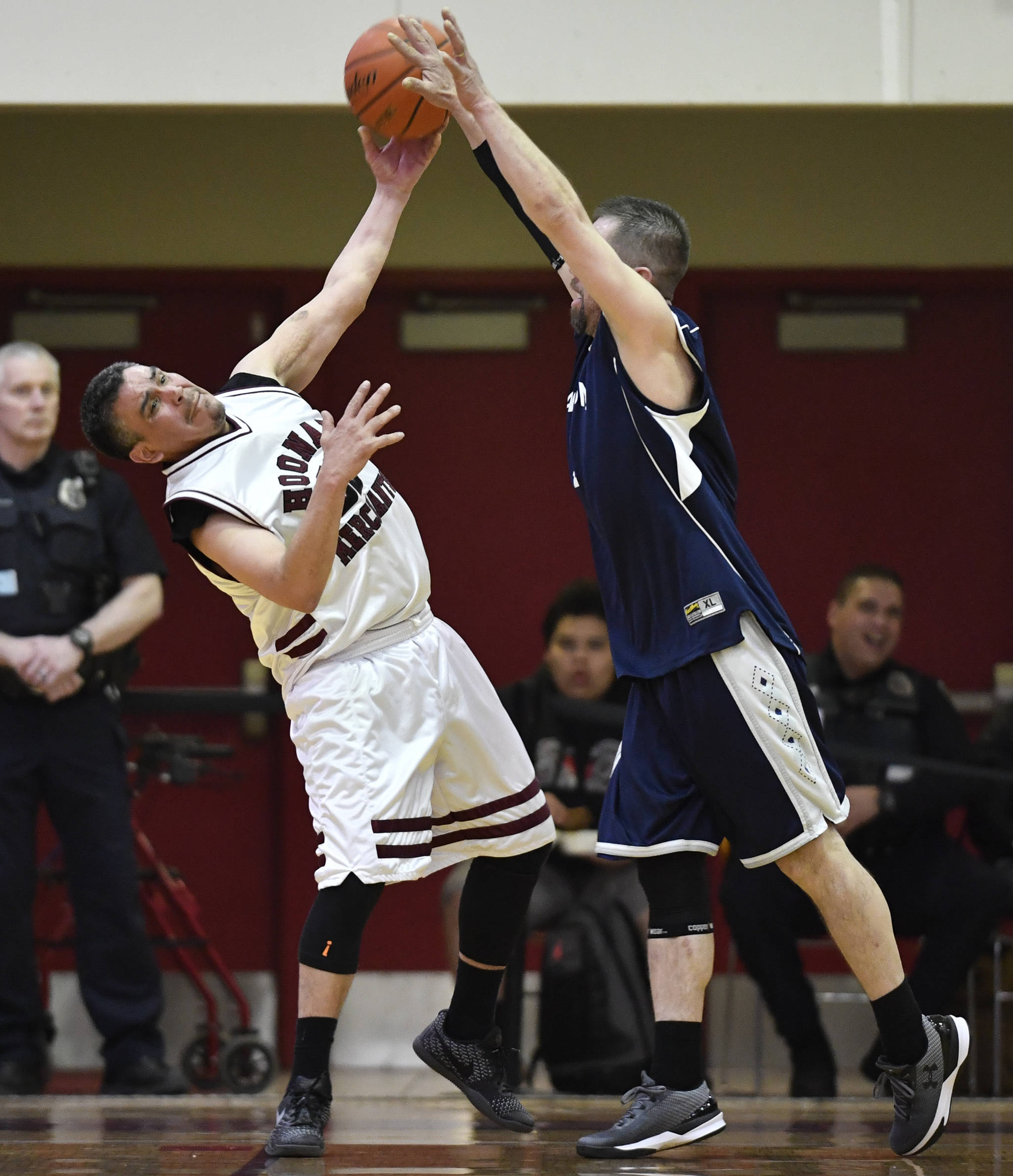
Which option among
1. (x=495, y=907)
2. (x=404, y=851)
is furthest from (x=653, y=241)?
(x=495, y=907)

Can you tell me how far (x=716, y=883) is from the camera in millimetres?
5980

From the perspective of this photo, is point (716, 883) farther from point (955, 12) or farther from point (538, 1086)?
point (955, 12)

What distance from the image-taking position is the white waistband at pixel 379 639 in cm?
331

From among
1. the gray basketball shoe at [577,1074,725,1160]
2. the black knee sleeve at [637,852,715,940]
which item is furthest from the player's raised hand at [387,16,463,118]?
the gray basketball shoe at [577,1074,725,1160]

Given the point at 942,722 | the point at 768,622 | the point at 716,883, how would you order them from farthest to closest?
1. the point at 716,883
2. the point at 942,722
3. the point at 768,622

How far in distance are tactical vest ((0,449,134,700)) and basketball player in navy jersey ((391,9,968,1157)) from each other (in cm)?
218

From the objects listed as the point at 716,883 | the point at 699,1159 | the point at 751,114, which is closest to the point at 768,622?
the point at 699,1159

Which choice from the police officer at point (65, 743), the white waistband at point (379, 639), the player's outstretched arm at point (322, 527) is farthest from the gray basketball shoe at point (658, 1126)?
the police officer at point (65, 743)

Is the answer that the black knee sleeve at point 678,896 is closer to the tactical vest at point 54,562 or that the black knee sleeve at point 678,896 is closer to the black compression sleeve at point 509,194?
the black compression sleeve at point 509,194

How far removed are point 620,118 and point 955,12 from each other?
1.57 m

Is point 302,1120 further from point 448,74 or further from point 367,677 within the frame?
point 448,74

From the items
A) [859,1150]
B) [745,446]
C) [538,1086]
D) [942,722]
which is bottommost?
[538,1086]

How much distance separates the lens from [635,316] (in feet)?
9.42

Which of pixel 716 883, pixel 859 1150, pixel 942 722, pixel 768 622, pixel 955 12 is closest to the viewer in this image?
pixel 768 622
